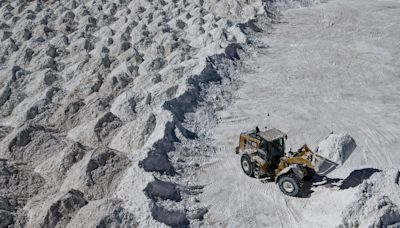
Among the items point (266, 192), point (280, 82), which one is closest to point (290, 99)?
point (280, 82)

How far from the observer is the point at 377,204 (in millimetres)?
11391

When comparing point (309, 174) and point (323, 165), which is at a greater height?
point (323, 165)

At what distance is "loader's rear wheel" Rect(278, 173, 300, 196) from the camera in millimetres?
13148

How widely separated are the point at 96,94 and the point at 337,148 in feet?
33.3

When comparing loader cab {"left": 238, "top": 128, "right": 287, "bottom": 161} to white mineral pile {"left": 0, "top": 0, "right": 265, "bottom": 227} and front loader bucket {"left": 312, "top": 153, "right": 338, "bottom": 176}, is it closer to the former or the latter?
front loader bucket {"left": 312, "top": 153, "right": 338, "bottom": 176}

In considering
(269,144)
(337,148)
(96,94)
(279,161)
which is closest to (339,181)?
(337,148)

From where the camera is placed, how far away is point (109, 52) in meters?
24.3

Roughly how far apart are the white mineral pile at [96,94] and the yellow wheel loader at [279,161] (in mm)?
2448

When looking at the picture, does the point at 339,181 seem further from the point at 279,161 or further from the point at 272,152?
the point at 272,152

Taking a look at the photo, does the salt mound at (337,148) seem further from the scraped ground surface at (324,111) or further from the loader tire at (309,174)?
the scraped ground surface at (324,111)

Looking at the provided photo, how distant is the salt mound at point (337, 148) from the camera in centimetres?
1291

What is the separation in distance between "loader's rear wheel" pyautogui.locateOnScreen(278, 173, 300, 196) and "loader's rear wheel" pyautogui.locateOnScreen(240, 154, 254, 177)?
3.79ft

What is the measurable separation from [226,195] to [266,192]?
114cm

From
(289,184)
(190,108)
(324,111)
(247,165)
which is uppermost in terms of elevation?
(289,184)
